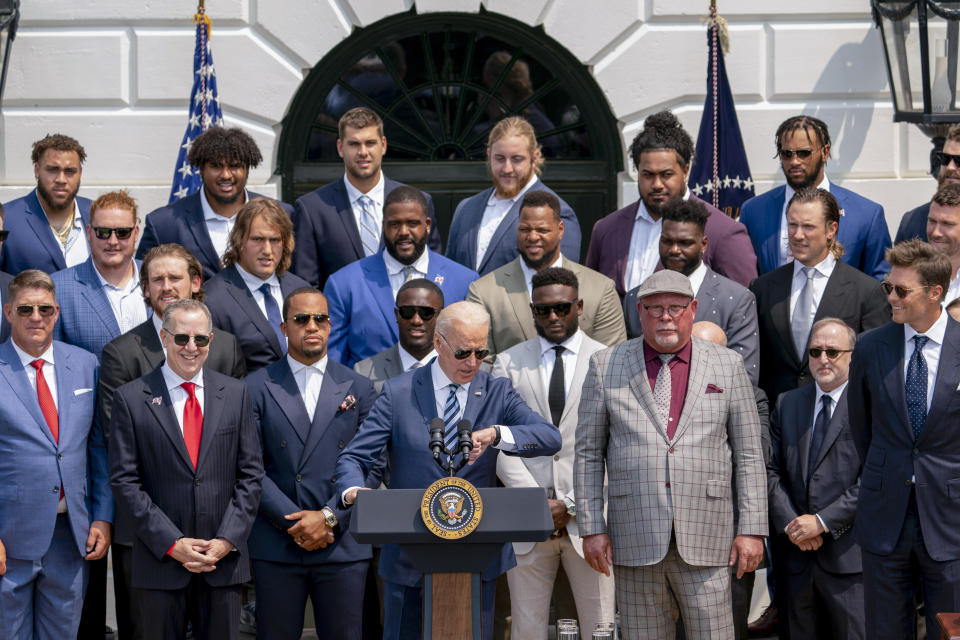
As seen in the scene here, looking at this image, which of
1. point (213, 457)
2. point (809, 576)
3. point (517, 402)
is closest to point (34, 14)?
point (213, 457)

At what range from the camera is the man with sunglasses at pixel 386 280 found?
273 inches

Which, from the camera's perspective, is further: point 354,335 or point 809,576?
point 354,335

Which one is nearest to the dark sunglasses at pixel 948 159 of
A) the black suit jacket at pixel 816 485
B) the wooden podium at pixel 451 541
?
the black suit jacket at pixel 816 485

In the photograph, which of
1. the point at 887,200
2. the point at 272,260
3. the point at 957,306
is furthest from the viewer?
the point at 887,200

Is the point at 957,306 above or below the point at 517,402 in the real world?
above

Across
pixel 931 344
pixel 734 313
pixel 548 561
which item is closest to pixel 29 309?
pixel 548 561

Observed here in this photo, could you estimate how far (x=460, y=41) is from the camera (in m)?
9.99

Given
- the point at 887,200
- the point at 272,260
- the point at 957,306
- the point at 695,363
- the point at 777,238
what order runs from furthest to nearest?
the point at 887,200 < the point at 777,238 < the point at 272,260 < the point at 957,306 < the point at 695,363

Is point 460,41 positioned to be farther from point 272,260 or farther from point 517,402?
point 517,402

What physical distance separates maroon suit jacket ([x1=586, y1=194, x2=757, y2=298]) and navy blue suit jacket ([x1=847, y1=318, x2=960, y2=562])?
4.38 ft

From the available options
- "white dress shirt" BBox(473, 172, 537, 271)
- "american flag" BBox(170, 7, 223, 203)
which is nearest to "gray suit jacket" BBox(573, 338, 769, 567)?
"white dress shirt" BBox(473, 172, 537, 271)

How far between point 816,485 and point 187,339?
2908 mm

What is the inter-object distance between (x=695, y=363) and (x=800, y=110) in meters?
4.67

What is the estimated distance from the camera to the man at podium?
5523 millimetres
